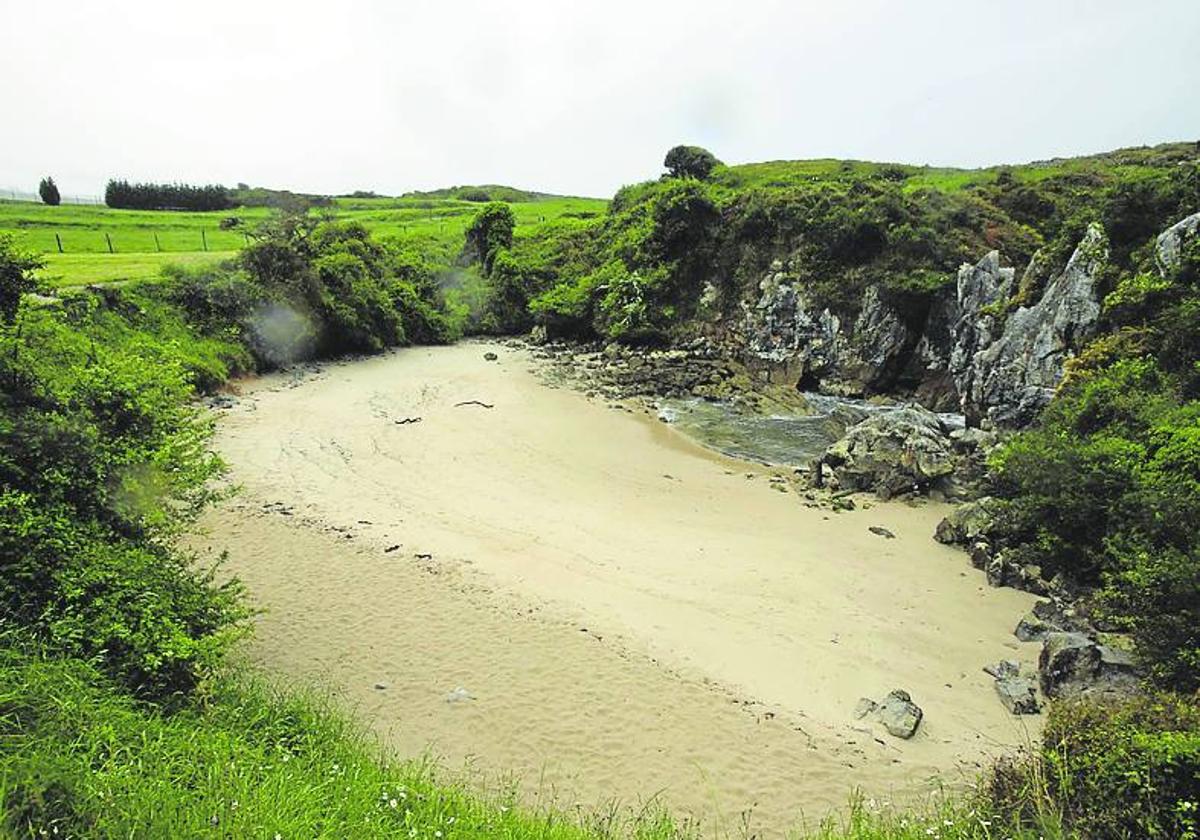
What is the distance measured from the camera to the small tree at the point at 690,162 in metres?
56.0

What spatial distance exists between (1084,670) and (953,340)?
22975 millimetres

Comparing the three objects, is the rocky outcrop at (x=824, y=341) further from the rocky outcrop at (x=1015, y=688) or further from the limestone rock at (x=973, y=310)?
the rocky outcrop at (x=1015, y=688)

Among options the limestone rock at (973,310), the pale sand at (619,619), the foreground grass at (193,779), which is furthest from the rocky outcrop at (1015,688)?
the limestone rock at (973,310)

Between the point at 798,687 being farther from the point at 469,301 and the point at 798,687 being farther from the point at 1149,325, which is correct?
the point at 469,301

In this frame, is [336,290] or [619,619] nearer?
[619,619]

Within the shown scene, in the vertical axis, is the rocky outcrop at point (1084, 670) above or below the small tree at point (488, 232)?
below

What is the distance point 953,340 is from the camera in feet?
96.2

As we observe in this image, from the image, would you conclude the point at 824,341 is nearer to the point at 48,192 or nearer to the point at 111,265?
the point at 111,265

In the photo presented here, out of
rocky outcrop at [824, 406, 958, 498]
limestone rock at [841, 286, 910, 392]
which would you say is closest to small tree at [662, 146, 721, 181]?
limestone rock at [841, 286, 910, 392]

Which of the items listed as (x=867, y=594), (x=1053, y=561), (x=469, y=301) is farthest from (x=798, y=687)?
(x=469, y=301)

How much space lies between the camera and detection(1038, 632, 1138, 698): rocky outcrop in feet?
30.1

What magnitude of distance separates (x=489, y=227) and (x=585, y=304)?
40.8ft

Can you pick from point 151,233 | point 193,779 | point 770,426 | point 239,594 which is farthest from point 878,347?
point 151,233

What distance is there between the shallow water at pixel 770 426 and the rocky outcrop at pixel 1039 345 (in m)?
1.92
